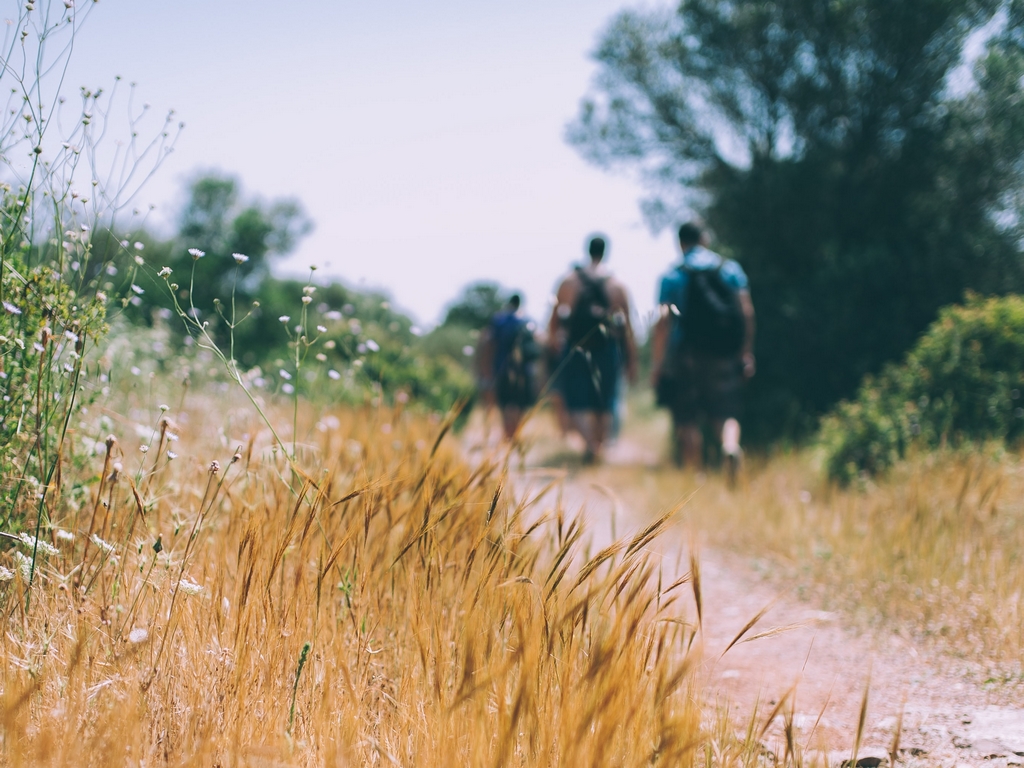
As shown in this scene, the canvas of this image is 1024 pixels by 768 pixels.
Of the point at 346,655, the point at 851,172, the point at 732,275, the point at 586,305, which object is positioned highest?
the point at 851,172

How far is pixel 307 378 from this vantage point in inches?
192

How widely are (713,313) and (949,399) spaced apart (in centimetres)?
188

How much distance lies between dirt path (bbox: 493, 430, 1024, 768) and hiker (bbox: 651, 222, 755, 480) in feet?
9.25

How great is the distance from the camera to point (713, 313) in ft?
20.3

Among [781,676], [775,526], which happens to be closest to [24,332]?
[781,676]

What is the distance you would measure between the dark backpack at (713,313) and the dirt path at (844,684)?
2798mm

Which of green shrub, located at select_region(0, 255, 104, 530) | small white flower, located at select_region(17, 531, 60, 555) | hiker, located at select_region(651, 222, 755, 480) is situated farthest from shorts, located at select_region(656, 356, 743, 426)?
small white flower, located at select_region(17, 531, 60, 555)

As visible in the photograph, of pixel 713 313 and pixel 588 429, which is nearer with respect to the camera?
pixel 713 313

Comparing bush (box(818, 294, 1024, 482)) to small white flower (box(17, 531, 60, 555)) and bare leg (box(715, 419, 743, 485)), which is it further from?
small white flower (box(17, 531, 60, 555))

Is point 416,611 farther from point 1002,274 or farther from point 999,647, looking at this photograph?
point 1002,274

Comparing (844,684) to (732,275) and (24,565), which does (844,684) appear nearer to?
(24,565)

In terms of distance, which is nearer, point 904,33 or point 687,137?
point 904,33

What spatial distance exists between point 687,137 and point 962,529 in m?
8.32

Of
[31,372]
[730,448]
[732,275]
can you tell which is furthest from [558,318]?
[31,372]
